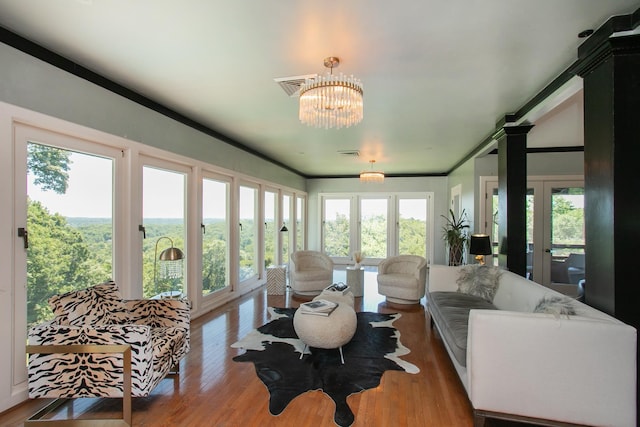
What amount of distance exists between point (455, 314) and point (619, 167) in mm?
1762

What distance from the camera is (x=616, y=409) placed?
195 centimetres

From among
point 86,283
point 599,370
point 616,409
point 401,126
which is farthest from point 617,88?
point 86,283

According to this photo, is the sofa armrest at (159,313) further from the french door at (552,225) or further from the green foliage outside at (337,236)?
the green foliage outside at (337,236)

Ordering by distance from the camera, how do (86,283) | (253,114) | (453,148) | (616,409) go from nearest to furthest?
(616,409), (86,283), (253,114), (453,148)

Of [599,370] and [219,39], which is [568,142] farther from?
[219,39]

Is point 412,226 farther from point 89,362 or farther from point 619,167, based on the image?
point 89,362

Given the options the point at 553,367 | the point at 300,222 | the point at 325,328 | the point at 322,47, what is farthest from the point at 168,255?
the point at 300,222

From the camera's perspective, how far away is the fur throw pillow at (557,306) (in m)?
2.13

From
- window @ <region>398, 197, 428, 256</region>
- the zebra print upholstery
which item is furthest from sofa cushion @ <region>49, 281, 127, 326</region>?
window @ <region>398, 197, 428, 256</region>

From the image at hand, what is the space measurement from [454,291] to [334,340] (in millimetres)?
1918

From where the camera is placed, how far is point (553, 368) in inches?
78.9

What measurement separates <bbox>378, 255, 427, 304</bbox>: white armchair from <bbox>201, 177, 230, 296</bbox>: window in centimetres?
266

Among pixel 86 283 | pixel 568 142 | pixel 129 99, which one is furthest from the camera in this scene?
pixel 568 142

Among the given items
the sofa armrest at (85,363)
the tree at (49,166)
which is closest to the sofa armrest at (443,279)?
the sofa armrest at (85,363)
